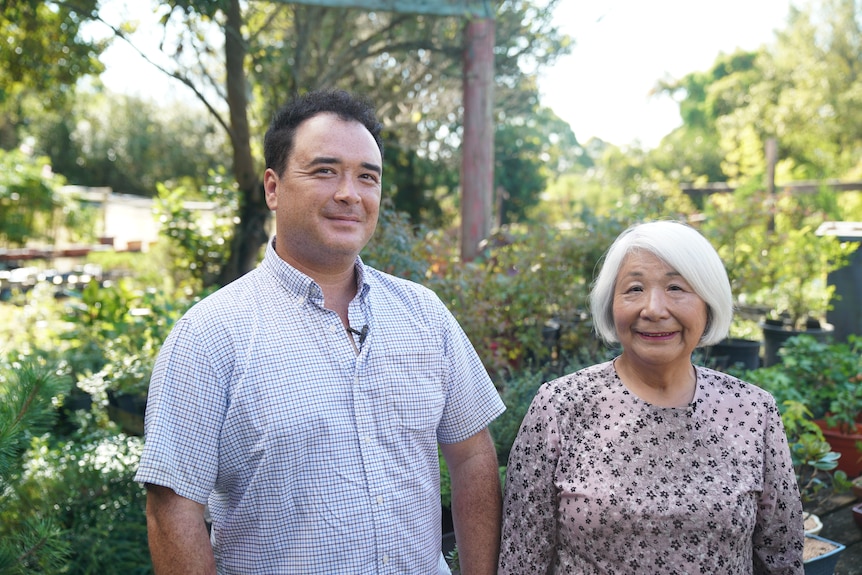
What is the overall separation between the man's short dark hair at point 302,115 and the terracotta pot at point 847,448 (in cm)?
294

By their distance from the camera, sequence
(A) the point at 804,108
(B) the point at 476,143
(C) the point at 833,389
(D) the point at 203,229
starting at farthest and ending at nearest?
1. (A) the point at 804,108
2. (D) the point at 203,229
3. (B) the point at 476,143
4. (C) the point at 833,389

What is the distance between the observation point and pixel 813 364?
383cm

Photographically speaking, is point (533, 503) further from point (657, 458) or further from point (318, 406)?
point (318, 406)

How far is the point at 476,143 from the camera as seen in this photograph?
541 cm

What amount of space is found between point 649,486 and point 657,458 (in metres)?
0.07

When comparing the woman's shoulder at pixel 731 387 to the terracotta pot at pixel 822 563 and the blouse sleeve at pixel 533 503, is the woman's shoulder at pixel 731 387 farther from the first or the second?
the terracotta pot at pixel 822 563

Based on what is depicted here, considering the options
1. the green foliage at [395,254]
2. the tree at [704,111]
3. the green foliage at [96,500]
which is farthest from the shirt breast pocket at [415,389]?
the tree at [704,111]

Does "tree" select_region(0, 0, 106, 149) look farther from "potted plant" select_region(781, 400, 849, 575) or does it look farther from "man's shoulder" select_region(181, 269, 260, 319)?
"potted plant" select_region(781, 400, 849, 575)

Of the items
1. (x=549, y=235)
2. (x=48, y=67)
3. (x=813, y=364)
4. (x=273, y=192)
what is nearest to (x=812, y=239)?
(x=813, y=364)

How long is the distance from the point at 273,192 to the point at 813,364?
10.2ft

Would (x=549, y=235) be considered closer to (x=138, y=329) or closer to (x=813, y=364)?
(x=813, y=364)

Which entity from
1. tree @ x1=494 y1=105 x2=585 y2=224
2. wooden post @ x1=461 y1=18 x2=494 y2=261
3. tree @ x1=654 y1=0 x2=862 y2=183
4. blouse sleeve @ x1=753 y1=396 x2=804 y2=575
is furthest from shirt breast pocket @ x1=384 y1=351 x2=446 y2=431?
tree @ x1=654 y1=0 x2=862 y2=183

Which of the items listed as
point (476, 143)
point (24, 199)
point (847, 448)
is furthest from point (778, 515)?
point (24, 199)

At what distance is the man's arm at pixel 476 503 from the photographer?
1.81 meters
